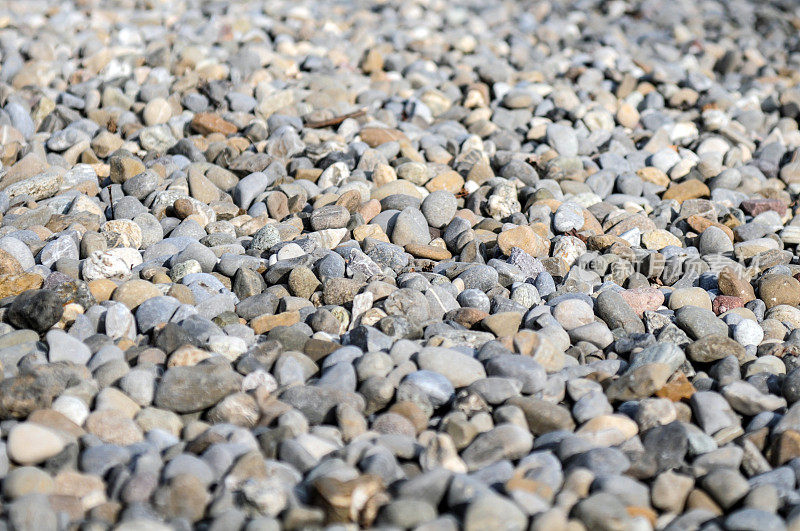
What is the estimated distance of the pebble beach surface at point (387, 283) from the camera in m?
1.77

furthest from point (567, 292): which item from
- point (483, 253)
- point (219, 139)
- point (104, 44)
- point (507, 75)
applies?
point (104, 44)

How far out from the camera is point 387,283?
2.62 m

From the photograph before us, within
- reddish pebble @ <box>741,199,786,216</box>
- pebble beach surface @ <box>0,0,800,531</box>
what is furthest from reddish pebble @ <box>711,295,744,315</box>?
reddish pebble @ <box>741,199,786,216</box>

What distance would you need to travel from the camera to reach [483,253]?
3004 millimetres

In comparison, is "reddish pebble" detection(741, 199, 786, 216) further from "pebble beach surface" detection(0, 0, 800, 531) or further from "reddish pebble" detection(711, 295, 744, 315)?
"reddish pebble" detection(711, 295, 744, 315)

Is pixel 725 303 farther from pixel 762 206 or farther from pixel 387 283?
pixel 387 283

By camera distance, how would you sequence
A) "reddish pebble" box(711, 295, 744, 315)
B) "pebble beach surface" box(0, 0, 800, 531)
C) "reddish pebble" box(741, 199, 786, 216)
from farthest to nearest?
"reddish pebble" box(741, 199, 786, 216) < "reddish pebble" box(711, 295, 744, 315) < "pebble beach surface" box(0, 0, 800, 531)

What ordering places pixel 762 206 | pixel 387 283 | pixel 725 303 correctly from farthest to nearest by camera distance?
pixel 762 206 → pixel 725 303 → pixel 387 283

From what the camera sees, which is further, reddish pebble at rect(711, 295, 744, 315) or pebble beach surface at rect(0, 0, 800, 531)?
reddish pebble at rect(711, 295, 744, 315)

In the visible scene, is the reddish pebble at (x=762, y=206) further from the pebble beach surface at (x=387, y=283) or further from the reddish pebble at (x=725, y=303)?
the reddish pebble at (x=725, y=303)

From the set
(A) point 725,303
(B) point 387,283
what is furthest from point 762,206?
(B) point 387,283

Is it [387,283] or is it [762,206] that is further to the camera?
[762,206]

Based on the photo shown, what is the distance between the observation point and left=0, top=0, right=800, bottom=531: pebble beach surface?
69.7 inches

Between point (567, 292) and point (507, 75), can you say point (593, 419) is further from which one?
point (507, 75)
